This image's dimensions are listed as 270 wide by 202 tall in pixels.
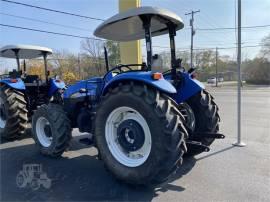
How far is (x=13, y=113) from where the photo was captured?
19.7 feet

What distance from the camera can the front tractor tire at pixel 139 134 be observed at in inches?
120

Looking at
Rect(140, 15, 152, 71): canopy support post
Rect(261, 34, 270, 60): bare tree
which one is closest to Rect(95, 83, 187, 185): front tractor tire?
Rect(140, 15, 152, 71): canopy support post

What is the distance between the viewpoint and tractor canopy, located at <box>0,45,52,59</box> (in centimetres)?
701

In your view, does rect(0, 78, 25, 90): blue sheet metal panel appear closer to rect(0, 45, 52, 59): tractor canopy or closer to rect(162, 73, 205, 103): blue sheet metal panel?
rect(0, 45, 52, 59): tractor canopy

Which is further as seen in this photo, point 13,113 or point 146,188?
point 13,113

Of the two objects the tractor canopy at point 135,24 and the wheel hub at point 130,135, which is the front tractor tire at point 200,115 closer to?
the wheel hub at point 130,135

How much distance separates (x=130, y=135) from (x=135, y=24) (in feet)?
5.69

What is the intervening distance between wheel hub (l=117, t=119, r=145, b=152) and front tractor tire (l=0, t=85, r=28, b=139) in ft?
11.0

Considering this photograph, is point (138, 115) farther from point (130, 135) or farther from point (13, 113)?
point (13, 113)

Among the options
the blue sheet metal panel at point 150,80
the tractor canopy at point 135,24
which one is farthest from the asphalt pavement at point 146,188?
the tractor canopy at point 135,24

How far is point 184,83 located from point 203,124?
0.81m

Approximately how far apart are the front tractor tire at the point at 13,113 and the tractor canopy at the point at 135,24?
2921mm

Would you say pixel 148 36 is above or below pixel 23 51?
below

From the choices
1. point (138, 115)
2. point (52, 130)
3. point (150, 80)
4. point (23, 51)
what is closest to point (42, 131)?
point (52, 130)
